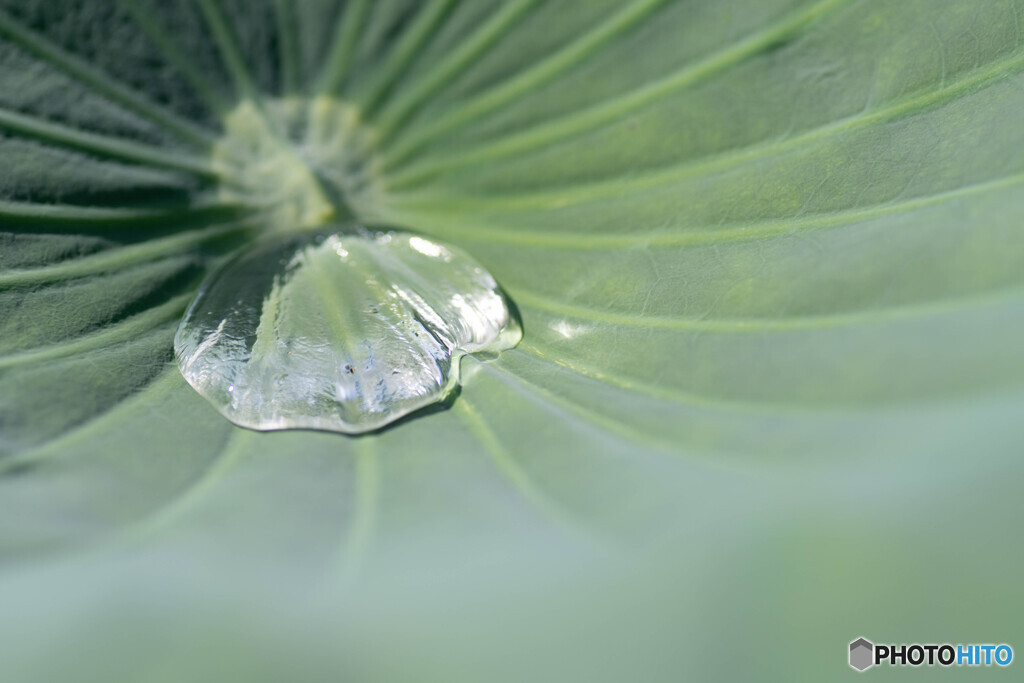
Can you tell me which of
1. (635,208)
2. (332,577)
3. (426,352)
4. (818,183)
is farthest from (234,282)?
(818,183)

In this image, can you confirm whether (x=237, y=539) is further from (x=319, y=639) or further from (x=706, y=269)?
(x=706, y=269)

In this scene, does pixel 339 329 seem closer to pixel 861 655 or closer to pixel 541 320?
→ pixel 541 320

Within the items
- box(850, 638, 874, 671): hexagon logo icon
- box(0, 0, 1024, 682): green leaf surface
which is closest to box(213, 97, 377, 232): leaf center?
box(0, 0, 1024, 682): green leaf surface

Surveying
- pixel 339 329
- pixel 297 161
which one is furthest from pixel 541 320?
pixel 297 161

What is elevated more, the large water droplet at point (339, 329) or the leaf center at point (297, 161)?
the leaf center at point (297, 161)

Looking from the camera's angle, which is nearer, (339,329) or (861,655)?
(861,655)

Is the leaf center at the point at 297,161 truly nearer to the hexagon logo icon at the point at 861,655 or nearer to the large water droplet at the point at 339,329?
the large water droplet at the point at 339,329

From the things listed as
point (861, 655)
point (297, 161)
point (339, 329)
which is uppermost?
Answer: point (297, 161)

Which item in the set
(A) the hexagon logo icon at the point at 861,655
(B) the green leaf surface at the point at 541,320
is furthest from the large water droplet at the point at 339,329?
(A) the hexagon logo icon at the point at 861,655
